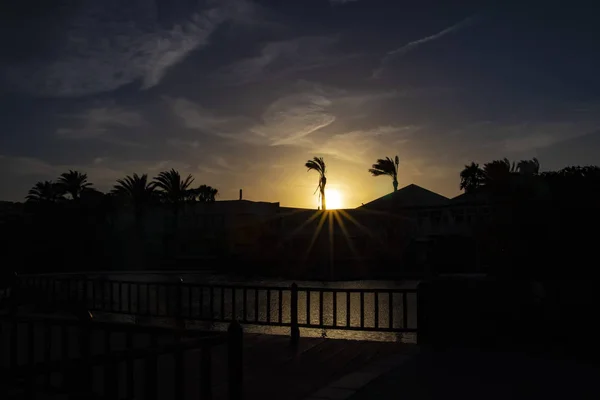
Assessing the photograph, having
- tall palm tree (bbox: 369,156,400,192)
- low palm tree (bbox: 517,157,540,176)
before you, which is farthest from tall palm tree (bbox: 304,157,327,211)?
low palm tree (bbox: 517,157,540,176)

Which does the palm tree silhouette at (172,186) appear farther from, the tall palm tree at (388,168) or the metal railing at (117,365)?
the metal railing at (117,365)

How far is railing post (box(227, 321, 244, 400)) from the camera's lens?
5.59 meters

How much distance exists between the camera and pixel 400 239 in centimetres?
4966

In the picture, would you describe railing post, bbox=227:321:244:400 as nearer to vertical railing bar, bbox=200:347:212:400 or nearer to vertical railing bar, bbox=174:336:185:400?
vertical railing bar, bbox=200:347:212:400

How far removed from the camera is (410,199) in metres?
48.5

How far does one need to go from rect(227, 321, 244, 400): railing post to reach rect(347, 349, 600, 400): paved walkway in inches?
75.4

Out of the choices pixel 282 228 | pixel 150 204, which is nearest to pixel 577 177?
pixel 282 228

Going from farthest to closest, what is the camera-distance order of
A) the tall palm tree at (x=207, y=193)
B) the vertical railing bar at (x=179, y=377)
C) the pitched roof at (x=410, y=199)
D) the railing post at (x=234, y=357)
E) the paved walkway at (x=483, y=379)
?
the tall palm tree at (x=207, y=193), the pitched roof at (x=410, y=199), the paved walkway at (x=483, y=379), the railing post at (x=234, y=357), the vertical railing bar at (x=179, y=377)

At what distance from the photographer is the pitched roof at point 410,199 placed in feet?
155

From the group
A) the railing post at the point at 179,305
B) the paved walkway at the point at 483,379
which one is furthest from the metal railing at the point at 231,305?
the paved walkway at the point at 483,379

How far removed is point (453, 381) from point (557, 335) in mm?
2908

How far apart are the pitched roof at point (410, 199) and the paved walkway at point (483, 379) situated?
126 ft

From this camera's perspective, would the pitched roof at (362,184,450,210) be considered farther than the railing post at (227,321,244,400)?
Yes

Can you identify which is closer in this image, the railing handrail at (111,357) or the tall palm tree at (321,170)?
the railing handrail at (111,357)
